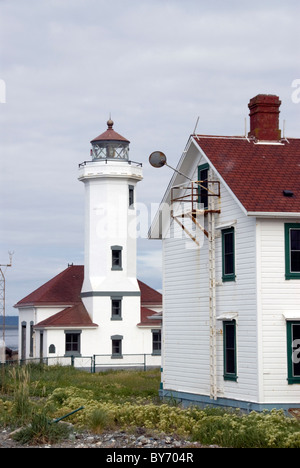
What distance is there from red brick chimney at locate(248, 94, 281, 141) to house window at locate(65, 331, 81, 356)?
21.8 m

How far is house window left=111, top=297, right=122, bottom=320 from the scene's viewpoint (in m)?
45.8

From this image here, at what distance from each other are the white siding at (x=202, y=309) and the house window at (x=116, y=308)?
60.3 ft

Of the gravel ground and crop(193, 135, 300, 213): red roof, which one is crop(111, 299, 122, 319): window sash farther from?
the gravel ground

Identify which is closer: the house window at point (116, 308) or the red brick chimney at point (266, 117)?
the red brick chimney at point (266, 117)

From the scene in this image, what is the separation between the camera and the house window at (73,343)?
44.7 metres

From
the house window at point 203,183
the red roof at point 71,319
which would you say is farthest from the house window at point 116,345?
the house window at point 203,183

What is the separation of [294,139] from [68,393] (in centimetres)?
1013

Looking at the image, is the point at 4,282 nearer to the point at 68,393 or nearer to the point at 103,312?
the point at 68,393

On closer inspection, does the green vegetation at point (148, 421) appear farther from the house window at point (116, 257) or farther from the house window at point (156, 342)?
the house window at point (156, 342)

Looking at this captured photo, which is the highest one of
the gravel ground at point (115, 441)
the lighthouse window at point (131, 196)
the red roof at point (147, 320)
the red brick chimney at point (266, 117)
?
the lighthouse window at point (131, 196)

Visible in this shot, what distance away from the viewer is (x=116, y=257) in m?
46.1
